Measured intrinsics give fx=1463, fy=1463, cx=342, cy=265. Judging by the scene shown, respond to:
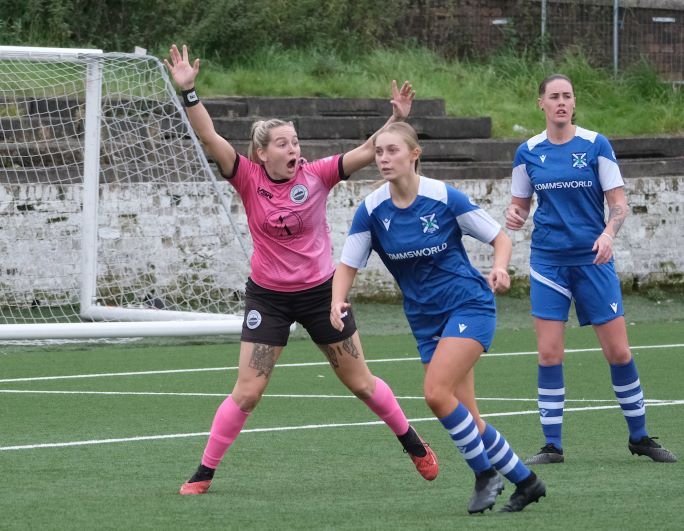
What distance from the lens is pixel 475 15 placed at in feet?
83.6

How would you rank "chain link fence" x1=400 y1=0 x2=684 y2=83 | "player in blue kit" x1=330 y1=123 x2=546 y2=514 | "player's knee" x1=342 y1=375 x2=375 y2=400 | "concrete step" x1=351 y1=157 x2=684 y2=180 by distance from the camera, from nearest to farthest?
"player in blue kit" x1=330 y1=123 x2=546 y2=514
"player's knee" x1=342 y1=375 x2=375 y2=400
"concrete step" x1=351 y1=157 x2=684 y2=180
"chain link fence" x1=400 y1=0 x2=684 y2=83

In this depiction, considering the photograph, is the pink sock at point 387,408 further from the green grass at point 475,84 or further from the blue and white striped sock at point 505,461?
the green grass at point 475,84

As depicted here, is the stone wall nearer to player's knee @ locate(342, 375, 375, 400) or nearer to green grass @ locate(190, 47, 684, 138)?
green grass @ locate(190, 47, 684, 138)

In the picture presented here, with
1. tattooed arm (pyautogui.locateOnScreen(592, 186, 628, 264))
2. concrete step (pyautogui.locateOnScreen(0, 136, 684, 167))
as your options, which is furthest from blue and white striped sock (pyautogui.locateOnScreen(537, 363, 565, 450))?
concrete step (pyautogui.locateOnScreen(0, 136, 684, 167))

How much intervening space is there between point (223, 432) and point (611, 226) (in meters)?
2.35

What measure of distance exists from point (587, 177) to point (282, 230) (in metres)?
1.84

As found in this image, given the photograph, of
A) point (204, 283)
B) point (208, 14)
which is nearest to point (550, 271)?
point (204, 283)

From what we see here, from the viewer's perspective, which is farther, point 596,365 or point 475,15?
point 475,15

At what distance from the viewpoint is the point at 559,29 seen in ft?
82.8

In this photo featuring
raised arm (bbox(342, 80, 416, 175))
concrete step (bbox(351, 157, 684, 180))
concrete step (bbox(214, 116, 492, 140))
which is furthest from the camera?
concrete step (bbox(351, 157, 684, 180))

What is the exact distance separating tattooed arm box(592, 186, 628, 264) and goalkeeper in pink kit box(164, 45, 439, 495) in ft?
4.25

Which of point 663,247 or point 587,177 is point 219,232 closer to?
point 663,247

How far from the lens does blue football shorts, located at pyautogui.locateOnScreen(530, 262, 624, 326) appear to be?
26.1ft

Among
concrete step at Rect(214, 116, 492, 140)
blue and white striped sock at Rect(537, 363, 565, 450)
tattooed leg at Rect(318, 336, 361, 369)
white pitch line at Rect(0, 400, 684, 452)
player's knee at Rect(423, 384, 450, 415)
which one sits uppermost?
player's knee at Rect(423, 384, 450, 415)
